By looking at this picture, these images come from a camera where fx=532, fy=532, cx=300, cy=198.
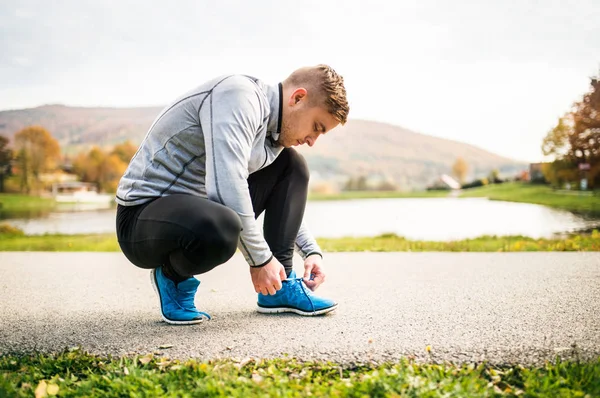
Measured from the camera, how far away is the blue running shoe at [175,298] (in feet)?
7.36

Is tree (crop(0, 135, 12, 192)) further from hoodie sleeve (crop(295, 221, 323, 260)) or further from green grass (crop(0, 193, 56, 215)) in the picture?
hoodie sleeve (crop(295, 221, 323, 260))

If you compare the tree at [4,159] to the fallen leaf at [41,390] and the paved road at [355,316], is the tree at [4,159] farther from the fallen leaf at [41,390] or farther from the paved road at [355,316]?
the fallen leaf at [41,390]

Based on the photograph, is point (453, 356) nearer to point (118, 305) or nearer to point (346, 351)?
point (346, 351)

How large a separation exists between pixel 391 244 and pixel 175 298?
3.83 m

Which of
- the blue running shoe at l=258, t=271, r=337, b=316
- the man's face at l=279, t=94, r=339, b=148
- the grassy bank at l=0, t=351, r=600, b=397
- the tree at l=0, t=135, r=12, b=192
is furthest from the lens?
the tree at l=0, t=135, r=12, b=192

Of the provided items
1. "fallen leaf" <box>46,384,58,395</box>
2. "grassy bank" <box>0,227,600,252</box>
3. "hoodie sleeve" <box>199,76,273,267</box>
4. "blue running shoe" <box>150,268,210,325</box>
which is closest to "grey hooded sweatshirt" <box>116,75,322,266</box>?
"hoodie sleeve" <box>199,76,273,267</box>

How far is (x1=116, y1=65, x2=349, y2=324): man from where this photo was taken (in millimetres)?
1873

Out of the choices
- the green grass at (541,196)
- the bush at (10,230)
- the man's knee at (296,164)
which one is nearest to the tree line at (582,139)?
the green grass at (541,196)

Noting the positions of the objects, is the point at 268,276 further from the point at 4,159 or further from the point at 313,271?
the point at 4,159

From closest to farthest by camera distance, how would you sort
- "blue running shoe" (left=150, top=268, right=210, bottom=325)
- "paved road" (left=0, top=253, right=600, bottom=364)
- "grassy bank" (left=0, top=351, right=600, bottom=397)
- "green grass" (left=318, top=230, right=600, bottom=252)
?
"grassy bank" (left=0, top=351, right=600, bottom=397) < "paved road" (left=0, top=253, right=600, bottom=364) < "blue running shoe" (left=150, top=268, right=210, bottom=325) < "green grass" (left=318, top=230, right=600, bottom=252)

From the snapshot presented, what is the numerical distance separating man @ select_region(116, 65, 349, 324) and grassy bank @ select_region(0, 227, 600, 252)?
301cm

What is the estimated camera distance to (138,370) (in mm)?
1786

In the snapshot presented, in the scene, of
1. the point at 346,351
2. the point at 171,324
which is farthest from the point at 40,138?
the point at 346,351

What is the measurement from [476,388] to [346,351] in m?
0.48
